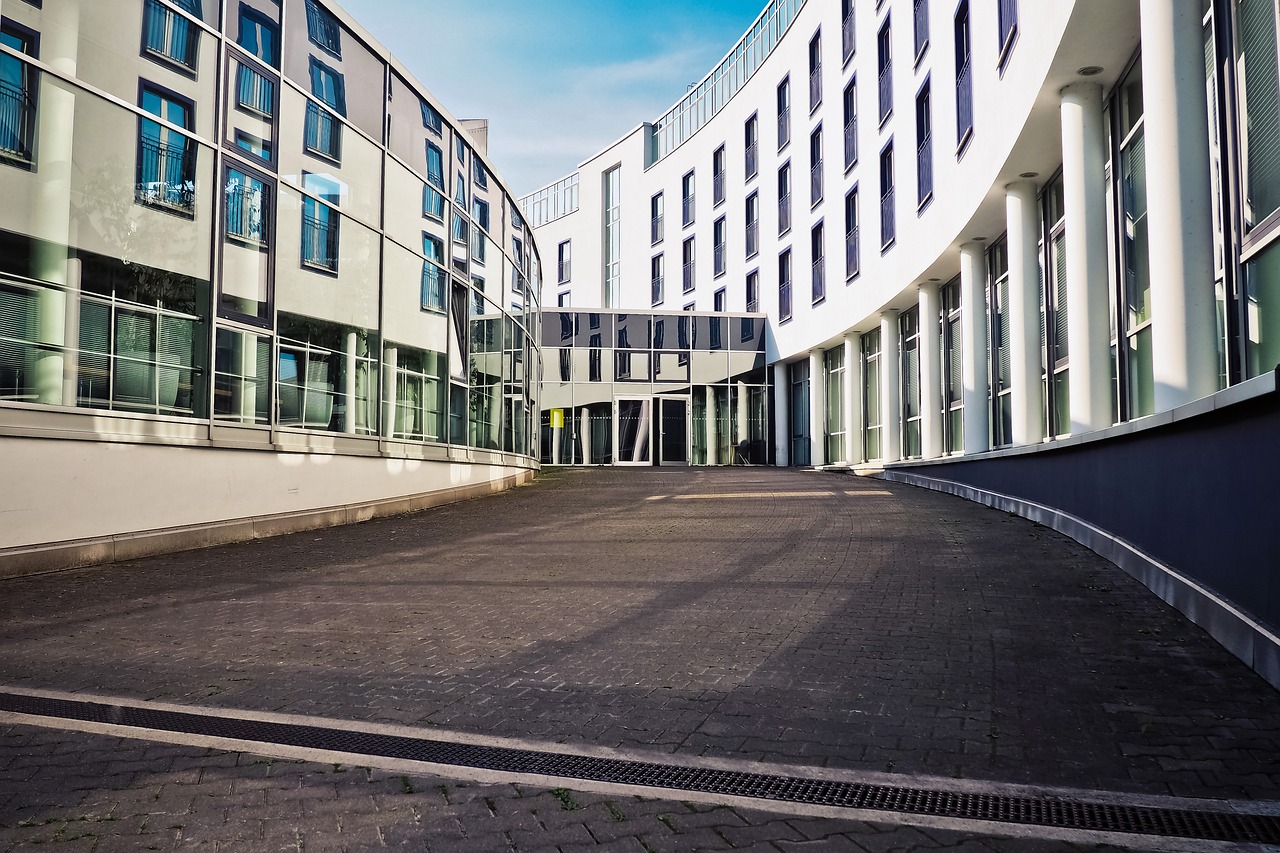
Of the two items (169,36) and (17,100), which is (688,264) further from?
(17,100)

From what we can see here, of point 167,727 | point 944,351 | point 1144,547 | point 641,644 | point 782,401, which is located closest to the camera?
point 167,727

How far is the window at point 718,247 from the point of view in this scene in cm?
4225

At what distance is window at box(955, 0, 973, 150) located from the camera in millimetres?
18734

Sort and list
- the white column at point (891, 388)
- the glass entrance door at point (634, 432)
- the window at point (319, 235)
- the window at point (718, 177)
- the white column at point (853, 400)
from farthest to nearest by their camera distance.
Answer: the window at point (718, 177), the glass entrance door at point (634, 432), the white column at point (853, 400), the white column at point (891, 388), the window at point (319, 235)

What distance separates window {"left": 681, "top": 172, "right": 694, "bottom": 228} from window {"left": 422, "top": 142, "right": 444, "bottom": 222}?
1098 inches

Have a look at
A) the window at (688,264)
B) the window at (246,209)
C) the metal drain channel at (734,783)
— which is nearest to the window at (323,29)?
the window at (246,209)

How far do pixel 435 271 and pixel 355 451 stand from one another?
4441mm

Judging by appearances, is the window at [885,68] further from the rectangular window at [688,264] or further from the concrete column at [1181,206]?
the rectangular window at [688,264]

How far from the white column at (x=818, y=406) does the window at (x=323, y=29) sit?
21.4 m

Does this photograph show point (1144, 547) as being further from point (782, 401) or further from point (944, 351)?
point (782, 401)

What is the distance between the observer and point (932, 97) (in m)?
21.2

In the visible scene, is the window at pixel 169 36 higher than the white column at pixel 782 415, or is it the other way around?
the window at pixel 169 36

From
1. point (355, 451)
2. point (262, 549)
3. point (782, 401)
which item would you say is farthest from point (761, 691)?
point (782, 401)

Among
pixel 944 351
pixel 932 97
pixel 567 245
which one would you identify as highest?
pixel 567 245
